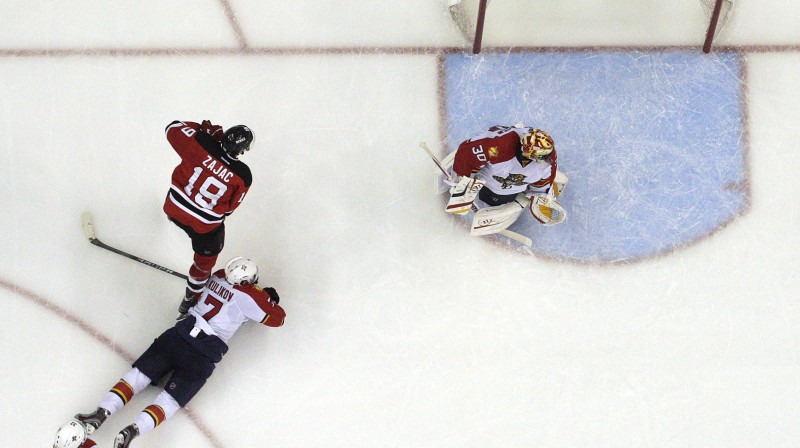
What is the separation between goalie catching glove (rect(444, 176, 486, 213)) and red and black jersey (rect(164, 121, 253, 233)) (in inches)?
41.9

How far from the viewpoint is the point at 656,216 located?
192 inches

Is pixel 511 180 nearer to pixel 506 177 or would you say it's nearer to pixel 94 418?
pixel 506 177

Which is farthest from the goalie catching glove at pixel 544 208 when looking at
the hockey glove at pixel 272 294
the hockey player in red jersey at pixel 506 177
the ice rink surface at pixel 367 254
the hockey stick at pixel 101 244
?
the hockey stick at pixel 101 244

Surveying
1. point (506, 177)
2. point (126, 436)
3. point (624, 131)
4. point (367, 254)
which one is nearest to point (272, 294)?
point (367, 254)

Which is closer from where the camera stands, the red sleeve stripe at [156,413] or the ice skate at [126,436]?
the ice skate at [126,436]

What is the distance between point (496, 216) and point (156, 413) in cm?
208

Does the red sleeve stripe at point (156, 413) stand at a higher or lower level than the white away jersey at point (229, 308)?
lower

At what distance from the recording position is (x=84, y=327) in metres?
4.71

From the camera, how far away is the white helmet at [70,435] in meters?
4.17

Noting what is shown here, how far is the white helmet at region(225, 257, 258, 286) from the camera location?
438 cm

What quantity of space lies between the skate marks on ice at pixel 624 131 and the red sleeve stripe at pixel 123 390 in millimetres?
2224

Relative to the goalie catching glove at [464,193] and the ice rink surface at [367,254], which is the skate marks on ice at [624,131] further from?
the goalie catching glove at [464,193]

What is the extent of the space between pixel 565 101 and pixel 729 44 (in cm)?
106

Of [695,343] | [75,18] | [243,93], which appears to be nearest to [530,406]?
[695,343]
